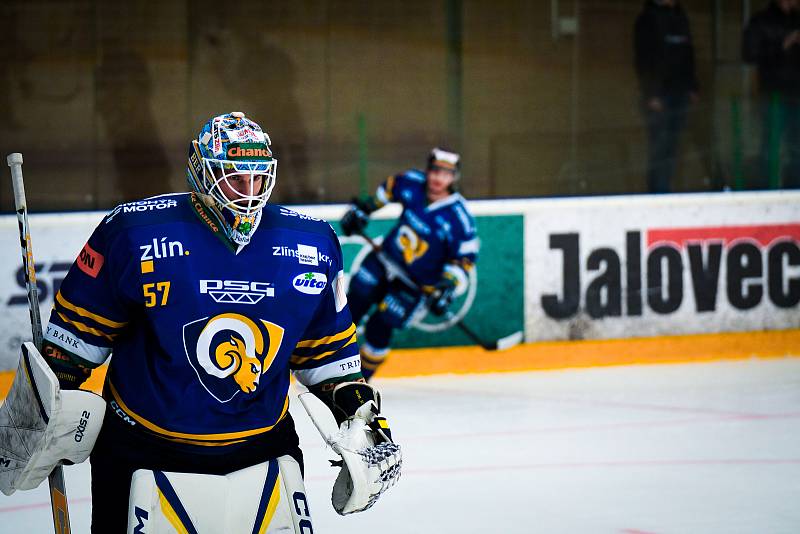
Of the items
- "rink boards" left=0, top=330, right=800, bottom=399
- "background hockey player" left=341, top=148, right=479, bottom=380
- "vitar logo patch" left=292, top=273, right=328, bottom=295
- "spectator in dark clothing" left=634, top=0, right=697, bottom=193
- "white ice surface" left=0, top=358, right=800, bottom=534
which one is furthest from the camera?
"spectator in dark clothing" left=634, top=0, right=697, bottom=193

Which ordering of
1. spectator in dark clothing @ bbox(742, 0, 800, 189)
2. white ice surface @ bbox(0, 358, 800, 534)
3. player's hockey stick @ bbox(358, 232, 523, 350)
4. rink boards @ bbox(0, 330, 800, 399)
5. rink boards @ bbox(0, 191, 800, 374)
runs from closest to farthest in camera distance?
white ice surface @ bbox(0, 358, 800, 534) → player's hockey stick @ bbox(358, 232, 523, 350) → rink boards @ bbox(0, 330, 800, 399) → rink boards @ bbox(0, 191, 800, 374) → spectator in dark clothing @ bbox(742, 0, 800, 189)

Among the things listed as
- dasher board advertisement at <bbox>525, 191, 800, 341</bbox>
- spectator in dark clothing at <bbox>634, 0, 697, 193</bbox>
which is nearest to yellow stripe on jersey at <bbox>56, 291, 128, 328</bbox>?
dasher board advertisement at <bbox>525, 191, 800, 341</bbox>

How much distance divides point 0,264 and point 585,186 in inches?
129

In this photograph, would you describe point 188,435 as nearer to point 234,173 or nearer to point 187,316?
point 187,316

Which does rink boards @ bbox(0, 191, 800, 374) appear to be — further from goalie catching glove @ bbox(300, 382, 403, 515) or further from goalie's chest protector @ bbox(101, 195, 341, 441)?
goalie's chest protector @ bbox(101, 195, 341, 441)

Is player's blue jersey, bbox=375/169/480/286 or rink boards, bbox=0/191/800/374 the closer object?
player's blue jersey, bbox=375/169/480/286

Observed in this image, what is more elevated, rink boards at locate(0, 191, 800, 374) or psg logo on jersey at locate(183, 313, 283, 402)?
psg logo on jersey at locate(183, 313, 283, 402)

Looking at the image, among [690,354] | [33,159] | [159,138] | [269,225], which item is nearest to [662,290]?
[690,354]

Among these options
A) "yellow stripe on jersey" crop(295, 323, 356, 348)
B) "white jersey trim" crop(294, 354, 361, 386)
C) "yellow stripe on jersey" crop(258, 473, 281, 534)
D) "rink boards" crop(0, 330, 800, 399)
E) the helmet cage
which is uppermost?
the helmet cage

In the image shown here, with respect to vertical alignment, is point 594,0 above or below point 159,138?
above

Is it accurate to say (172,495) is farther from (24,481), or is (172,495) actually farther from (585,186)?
(585,186)

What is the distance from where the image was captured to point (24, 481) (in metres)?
2.45

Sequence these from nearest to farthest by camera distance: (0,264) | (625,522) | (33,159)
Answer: (625,522), (0,264), (33,159)

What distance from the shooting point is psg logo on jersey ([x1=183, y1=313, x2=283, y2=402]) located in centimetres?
239
